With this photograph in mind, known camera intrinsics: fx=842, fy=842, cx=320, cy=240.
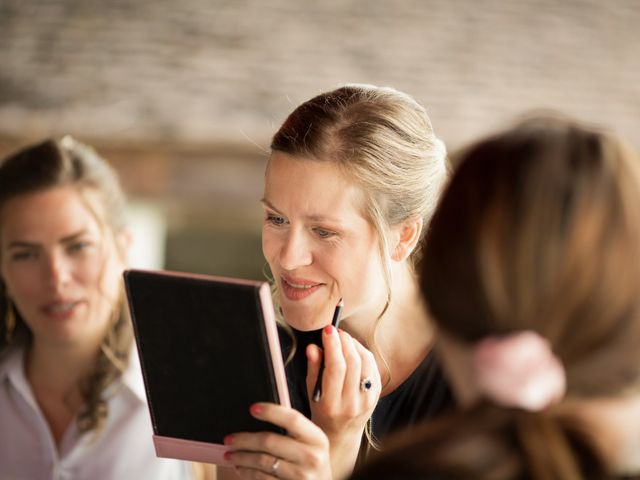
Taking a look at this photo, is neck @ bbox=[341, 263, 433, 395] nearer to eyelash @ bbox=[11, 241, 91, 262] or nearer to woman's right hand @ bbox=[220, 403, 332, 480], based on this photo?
woman's right hand @ bbox=[220, 403, 332, 480]

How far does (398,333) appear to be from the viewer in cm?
184

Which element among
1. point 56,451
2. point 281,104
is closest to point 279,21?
point 281,104

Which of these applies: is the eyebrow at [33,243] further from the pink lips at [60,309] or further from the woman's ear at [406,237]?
the woman's ear at [406,237]

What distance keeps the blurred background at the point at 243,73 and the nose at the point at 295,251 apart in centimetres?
406

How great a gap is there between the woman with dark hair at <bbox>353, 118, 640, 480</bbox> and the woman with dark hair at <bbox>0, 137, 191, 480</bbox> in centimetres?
125

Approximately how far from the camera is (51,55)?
6.31 meters

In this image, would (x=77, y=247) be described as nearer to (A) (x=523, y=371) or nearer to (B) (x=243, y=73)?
(A) (x=523, y=371)

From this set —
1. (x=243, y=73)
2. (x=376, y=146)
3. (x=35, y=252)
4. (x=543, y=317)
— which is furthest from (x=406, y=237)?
(x=243, y=73)

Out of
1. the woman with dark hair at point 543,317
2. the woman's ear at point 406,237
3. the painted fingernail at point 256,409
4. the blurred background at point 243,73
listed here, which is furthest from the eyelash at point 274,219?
the blurred background at point 243,73

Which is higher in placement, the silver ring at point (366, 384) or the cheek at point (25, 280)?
the silver ring at point (366, 384)

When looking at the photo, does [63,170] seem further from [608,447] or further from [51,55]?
[51,55]

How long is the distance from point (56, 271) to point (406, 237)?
921 mm

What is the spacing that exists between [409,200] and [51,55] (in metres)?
5.20

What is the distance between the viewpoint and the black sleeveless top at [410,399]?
1716 mm
